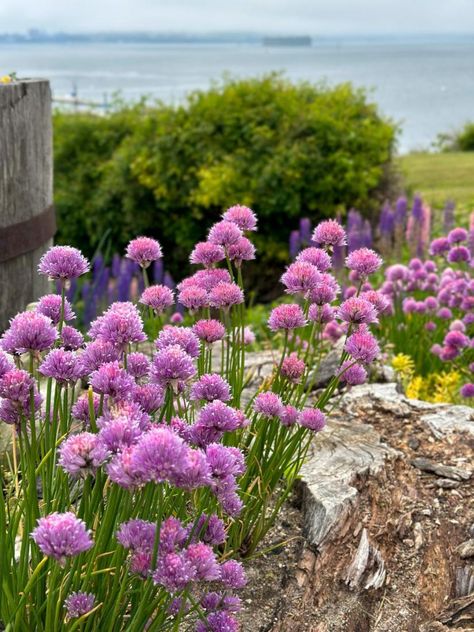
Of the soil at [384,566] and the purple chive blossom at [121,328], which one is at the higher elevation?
the purple chive blossom at [121,328]

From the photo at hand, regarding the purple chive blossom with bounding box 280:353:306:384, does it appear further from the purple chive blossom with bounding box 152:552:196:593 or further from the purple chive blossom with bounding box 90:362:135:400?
the purple chive blossom with bounding box 152:552:196:593

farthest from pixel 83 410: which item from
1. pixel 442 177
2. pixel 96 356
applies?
pixel 442 177

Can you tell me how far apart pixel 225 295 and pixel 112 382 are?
0.57 metres

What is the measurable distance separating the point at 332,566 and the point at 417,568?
1.03ft

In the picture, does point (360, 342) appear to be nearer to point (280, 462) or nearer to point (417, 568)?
point (280, 462)

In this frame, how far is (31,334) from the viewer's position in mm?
1552

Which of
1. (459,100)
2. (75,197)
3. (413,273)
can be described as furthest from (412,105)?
(413,273)

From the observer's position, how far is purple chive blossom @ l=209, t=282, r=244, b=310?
6.66 ft

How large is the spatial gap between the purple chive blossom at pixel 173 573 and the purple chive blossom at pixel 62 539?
156 mm

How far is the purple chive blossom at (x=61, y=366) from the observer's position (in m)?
1.60

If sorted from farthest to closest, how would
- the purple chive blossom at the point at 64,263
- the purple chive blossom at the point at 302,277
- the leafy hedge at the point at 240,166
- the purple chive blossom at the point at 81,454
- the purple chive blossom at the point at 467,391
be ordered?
the leafy hedge at the point at 240,166 → the purple chive blossom at the point at 467,391 → the purple chive blossom at the point at 302,277 → the purple chive blossom at the point at 64,263 → the purple chive blossom at the point at 81,454

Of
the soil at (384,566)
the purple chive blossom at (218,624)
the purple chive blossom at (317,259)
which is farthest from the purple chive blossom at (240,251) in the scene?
the purple chive blossom at (218,624)

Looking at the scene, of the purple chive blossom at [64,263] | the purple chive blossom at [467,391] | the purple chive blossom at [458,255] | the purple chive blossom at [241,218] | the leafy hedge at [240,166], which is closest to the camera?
the purple chive blossom at [64,263]

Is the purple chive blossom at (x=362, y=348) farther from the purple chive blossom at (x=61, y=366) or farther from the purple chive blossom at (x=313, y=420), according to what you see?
the purple chive blossom at (x=61, y=366)
